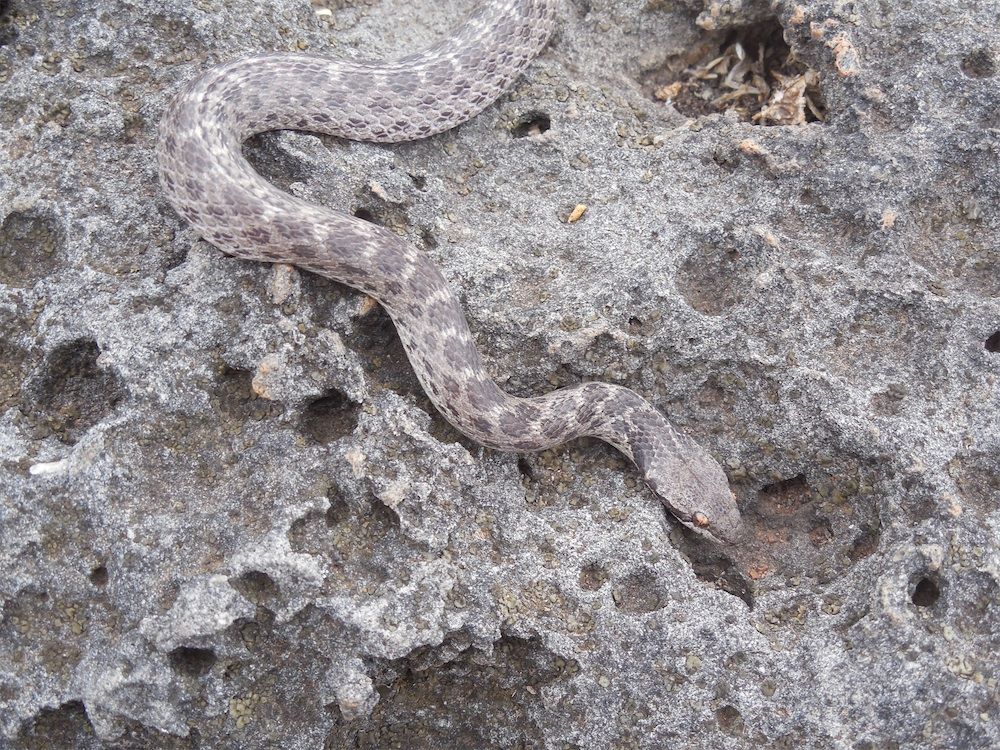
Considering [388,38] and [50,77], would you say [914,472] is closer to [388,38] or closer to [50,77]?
[388,38]

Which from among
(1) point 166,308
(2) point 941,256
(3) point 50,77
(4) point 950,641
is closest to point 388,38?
(3) point 50,77

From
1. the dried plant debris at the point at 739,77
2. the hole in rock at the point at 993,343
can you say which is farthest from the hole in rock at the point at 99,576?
the hole in rock at the point at 993,343

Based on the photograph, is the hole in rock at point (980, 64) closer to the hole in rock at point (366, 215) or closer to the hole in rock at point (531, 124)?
the hole in rock at point (531, 124)

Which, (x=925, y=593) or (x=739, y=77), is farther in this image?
(x=739, y=77)

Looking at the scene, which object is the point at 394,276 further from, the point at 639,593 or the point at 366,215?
the point at 639,593

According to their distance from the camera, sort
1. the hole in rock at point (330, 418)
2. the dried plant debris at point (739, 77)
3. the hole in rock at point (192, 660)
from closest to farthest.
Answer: the hole in rock at point (192, 660) → the hole in rock at point (330, 418) → the dried plant debris at point (739, 77)

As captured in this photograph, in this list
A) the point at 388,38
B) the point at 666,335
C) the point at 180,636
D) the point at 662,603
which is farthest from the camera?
the point at 388,38

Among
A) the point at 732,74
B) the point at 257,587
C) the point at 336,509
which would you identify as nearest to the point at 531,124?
the point at 732,74
